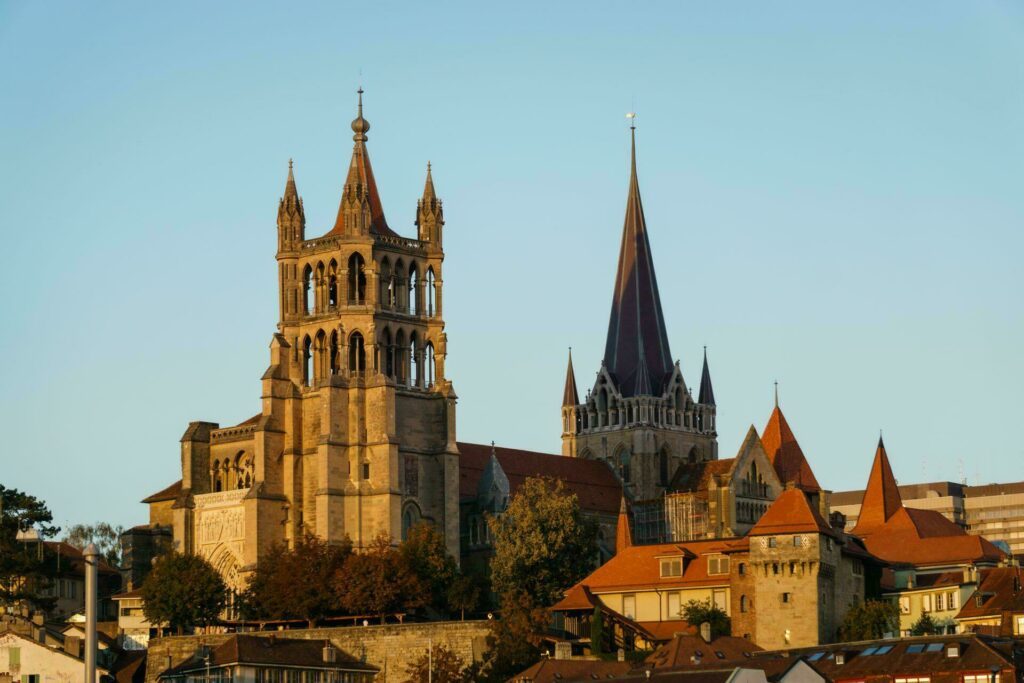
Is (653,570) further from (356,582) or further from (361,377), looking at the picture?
(361,377)

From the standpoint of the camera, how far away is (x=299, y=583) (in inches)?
4446

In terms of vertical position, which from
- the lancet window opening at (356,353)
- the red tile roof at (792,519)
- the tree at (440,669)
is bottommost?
the tree at (440,669)

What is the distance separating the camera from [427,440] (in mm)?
127812

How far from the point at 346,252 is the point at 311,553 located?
2004 centimetres

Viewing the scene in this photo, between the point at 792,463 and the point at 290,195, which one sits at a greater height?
the point at 290,195

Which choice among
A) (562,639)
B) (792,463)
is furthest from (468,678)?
(792,463)

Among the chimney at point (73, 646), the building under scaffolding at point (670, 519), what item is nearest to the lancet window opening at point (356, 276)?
→ the chimney at point (73, 646)

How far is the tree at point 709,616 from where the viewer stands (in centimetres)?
10306

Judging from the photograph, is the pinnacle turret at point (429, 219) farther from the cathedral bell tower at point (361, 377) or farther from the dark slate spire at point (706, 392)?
the dark slate spire at point (706, 392)

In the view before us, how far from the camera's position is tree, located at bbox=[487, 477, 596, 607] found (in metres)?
116

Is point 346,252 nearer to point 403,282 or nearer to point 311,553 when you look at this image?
point 403,282

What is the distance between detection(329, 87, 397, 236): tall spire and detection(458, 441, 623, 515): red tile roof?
15026mm

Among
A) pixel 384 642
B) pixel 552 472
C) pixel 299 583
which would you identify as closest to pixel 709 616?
pixel 384 642

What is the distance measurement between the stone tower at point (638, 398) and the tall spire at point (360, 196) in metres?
33.4
